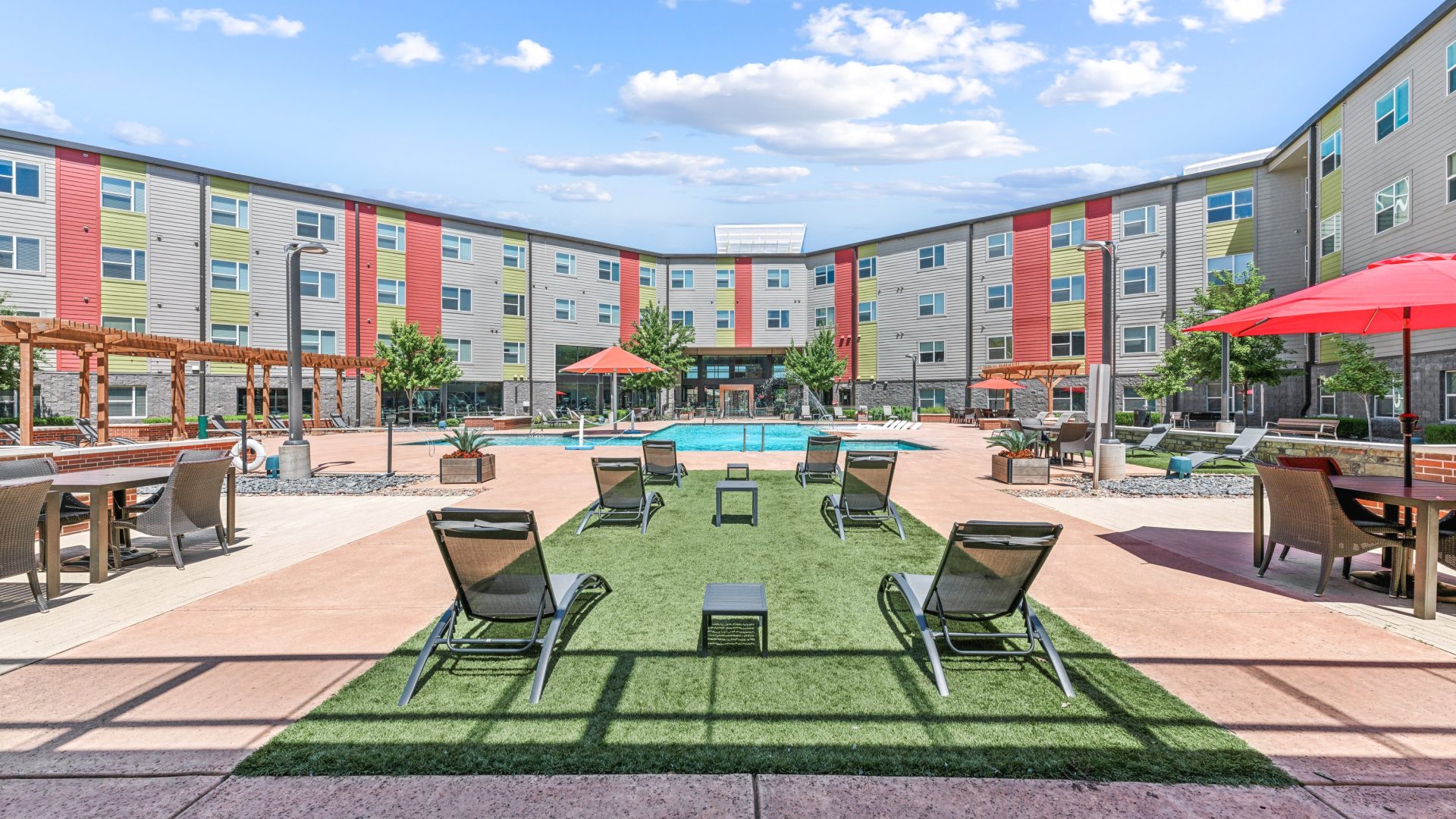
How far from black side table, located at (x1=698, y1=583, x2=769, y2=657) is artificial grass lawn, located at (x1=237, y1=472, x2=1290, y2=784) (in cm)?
9

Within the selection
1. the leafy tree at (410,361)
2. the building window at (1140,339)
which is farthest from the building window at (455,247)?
the building window at (1140,339)

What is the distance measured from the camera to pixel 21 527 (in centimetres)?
501

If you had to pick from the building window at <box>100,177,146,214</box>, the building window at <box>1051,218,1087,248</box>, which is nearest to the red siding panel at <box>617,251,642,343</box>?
the building window at <box>100,177,146,214</box>

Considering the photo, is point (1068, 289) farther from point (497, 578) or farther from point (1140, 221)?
point (497, 578)

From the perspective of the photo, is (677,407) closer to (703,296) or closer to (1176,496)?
(703,296)

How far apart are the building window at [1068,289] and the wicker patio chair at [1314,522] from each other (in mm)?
32187

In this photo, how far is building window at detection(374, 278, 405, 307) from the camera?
35.4 metres

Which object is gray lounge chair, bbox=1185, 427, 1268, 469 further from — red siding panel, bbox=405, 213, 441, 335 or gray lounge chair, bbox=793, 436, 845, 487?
red siding panel, bbox=405, 213, 441, 335

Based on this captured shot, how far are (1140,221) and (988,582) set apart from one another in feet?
120

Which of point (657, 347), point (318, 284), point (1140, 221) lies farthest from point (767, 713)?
point (1140, 221)

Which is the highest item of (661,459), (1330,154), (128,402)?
(1330,154)

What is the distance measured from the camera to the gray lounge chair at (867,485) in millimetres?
8219

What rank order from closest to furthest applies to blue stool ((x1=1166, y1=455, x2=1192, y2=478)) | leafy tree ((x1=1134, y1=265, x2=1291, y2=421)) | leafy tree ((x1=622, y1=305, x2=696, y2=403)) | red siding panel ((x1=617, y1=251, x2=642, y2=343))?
blue stool ((x1=1166, y1=455, x2=1192, y2=478)), leafy tree ((x1=1134, y1=265, x2=1291, y2=421)), leafy tree ((x1=622, y1=305, x2=696, y2=403)), red siding panel ((x1=617, y1=251, x2=642, y2=343))

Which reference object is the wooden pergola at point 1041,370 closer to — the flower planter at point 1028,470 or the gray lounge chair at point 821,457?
the flower planter at point 1028,470
